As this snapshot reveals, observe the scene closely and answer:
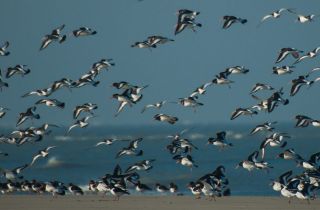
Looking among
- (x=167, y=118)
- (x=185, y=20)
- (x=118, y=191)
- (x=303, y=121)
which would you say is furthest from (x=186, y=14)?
(x=118, y=191)

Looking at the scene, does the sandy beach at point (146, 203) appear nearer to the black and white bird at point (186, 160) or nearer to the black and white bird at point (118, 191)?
the black and white bird at point (118, 191)

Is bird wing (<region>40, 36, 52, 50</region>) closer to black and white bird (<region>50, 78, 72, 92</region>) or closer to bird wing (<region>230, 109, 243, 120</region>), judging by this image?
black and white bird (<region>50, 78, 72, 92</region>)

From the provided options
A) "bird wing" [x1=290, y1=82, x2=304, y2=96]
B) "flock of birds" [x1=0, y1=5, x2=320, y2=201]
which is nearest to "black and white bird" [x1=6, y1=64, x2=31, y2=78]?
"flock of birds" [x1=0, y1=5, x2=320, y2=201]

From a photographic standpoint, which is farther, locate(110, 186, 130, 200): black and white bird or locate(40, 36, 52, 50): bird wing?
locate(40, 36, 52, 50): bird wing

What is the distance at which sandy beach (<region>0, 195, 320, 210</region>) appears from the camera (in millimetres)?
27297

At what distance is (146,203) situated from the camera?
93.7 feet

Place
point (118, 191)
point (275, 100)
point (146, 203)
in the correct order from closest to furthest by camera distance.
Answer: point (146, 203) → point (118, 191) → point (275, 100)

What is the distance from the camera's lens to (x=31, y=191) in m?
33.6

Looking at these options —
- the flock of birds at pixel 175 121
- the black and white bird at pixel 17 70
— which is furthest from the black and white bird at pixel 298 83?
the black and white bird at pixel 17 70

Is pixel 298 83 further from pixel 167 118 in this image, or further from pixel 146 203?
pixel 146 203

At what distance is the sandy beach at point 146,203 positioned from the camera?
27297 millimetres

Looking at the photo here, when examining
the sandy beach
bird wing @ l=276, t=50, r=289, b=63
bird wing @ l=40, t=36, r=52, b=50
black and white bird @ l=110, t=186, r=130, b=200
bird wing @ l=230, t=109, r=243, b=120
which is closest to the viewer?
the sandy beach

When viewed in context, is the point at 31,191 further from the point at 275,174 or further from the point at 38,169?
the point at 38,169

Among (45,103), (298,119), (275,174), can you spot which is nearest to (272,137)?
(298,119)
